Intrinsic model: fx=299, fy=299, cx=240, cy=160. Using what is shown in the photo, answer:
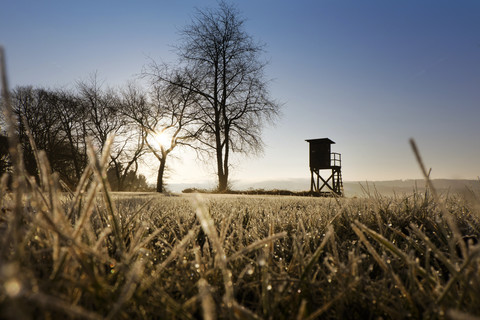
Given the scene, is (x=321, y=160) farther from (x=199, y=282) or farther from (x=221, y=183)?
(x=199, y=282)

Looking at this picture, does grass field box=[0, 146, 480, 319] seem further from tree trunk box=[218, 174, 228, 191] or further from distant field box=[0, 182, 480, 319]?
tree trunk box=[218, 174, 228, 191]

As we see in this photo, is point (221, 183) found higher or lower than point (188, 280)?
higher

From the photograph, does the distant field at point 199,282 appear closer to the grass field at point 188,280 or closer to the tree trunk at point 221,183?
the grass field at point 188,280

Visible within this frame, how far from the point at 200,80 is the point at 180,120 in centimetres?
309

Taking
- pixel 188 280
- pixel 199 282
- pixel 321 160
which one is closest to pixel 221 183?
pixel 321 160

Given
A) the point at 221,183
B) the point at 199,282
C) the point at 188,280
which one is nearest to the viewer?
the point at 199,282

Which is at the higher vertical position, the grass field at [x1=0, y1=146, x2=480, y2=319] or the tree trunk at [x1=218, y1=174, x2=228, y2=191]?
the tree trunk at [x1=218, y1=174, x2=228, y2=191]

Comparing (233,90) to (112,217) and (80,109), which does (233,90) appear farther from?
(112,217)

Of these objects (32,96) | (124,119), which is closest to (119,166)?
(124,119)

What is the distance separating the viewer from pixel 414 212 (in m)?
2.10

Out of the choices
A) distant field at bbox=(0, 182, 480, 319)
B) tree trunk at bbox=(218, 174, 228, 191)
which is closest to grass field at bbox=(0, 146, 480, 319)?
distant field at bbox=(0, 182, 480, 319)

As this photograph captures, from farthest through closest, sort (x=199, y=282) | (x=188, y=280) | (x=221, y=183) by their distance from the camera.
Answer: (x=221, y=183)
(x=188, y=280)
(x=199, y=282)

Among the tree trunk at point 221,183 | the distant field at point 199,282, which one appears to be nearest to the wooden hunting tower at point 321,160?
the tree trunk at point 221,183

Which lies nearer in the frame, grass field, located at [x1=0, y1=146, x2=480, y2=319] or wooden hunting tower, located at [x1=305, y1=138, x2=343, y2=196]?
grass field, located at [x1=0, y1=146, x2=480, y2=319]
